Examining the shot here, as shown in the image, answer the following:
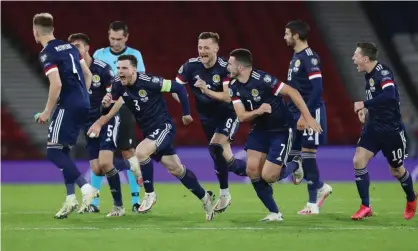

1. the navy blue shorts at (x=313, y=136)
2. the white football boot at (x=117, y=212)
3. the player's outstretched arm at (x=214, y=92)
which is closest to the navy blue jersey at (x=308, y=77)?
the navy blue shorts at (x=313, y=136)

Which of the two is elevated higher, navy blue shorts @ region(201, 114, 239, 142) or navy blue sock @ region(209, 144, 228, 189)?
navy blue shorts @ region(201, 114, 239, 142)

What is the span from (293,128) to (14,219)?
3300 mm

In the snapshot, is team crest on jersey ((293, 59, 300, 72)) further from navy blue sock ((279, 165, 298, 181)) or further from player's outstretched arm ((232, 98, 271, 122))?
player's outstretched arm ((232, 98, 271, 122))

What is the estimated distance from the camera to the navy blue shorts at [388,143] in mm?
10320

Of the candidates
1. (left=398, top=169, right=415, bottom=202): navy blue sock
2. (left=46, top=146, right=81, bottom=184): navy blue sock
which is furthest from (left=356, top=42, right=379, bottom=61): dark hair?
(left=46, top=146, right=81, bottom=184): navy blue sock

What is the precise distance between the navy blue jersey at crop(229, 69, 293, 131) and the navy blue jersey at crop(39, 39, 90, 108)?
5.43 ft

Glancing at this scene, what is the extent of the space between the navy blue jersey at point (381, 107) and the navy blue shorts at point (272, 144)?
1.00 meters

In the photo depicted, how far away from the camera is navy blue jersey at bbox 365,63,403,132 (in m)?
10.2

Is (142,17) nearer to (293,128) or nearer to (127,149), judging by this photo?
(127,149)

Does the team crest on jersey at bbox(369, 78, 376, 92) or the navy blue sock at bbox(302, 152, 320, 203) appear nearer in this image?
the team crest on jersey at bbox(369, 78, 376, 92)

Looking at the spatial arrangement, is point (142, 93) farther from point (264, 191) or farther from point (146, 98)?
point (264, 191)

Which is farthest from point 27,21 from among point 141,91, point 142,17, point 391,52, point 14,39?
point 141,91

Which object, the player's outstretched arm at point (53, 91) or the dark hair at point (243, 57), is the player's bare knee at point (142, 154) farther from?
the dark hair at point (243, 57)

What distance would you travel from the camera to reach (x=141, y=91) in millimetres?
10508
